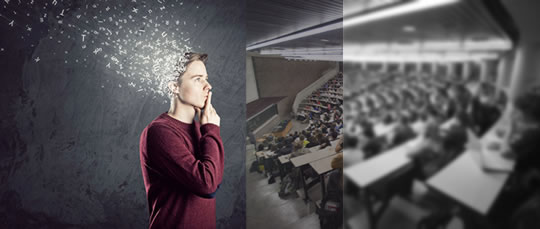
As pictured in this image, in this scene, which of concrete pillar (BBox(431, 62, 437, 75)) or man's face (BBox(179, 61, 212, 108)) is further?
man's face (BBox(179, 61, 212, 108))

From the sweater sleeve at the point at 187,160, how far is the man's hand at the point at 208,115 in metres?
0.10

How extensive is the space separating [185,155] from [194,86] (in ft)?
1.06

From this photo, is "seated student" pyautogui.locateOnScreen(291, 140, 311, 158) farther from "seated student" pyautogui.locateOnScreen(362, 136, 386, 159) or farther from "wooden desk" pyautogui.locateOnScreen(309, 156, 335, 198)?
"seated student" pyautogui.locateOnScreen(362, 136, 386, 159)

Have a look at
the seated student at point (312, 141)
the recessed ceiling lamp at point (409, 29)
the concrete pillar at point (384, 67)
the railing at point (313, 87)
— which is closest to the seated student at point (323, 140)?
the seated student at point (312, 141)

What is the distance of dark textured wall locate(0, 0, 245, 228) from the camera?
1.00 meters

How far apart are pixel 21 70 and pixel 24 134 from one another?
0.26 metres

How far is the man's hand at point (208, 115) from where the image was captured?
3.67 feet

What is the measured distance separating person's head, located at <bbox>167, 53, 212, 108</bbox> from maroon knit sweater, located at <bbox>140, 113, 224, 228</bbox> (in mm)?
104

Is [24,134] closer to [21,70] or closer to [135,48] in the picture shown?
→ [21,70]

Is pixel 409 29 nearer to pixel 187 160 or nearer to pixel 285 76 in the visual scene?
pixel 285 76

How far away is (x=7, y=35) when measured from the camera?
965 mm

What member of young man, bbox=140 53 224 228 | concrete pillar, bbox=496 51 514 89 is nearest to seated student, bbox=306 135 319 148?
young man, bbox=140 53 224 228

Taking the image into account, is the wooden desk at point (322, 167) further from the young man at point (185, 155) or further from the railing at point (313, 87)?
the young man at point (185, 155)

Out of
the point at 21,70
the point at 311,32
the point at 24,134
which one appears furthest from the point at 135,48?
the point at 311,32
